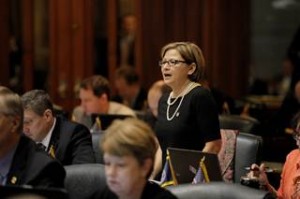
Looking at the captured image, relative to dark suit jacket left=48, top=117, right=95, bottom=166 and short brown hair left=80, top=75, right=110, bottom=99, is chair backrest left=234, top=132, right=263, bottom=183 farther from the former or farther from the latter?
short brown hair left=80, top=75, right=110, bottom=99

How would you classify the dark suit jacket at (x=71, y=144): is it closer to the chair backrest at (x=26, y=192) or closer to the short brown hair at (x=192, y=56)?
the short brown hair at (x=192, y=56)

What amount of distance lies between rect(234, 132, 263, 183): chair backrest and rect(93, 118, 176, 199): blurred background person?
1678 millimetres

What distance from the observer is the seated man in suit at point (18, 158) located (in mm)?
3037

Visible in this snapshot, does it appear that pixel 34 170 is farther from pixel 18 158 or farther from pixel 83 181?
pixel 83 181

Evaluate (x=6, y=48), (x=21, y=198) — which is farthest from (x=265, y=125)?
(x=21, y=198)

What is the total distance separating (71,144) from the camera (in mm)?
4188

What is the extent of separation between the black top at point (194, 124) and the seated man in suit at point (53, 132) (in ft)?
1.41

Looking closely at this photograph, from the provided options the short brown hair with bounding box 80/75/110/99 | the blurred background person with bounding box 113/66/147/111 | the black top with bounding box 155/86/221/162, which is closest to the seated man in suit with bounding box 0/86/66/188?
the black top with bounding box 155/86/221/162

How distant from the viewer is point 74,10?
26.7 ft

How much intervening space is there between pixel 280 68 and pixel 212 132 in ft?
16.9

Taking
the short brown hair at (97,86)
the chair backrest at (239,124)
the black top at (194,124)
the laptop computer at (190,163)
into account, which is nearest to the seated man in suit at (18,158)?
the laptop computer at (190,163)

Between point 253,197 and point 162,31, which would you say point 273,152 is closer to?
point 162,31

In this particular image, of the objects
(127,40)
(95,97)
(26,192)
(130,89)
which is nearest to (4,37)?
(127,40)

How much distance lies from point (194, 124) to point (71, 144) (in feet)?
2.12
